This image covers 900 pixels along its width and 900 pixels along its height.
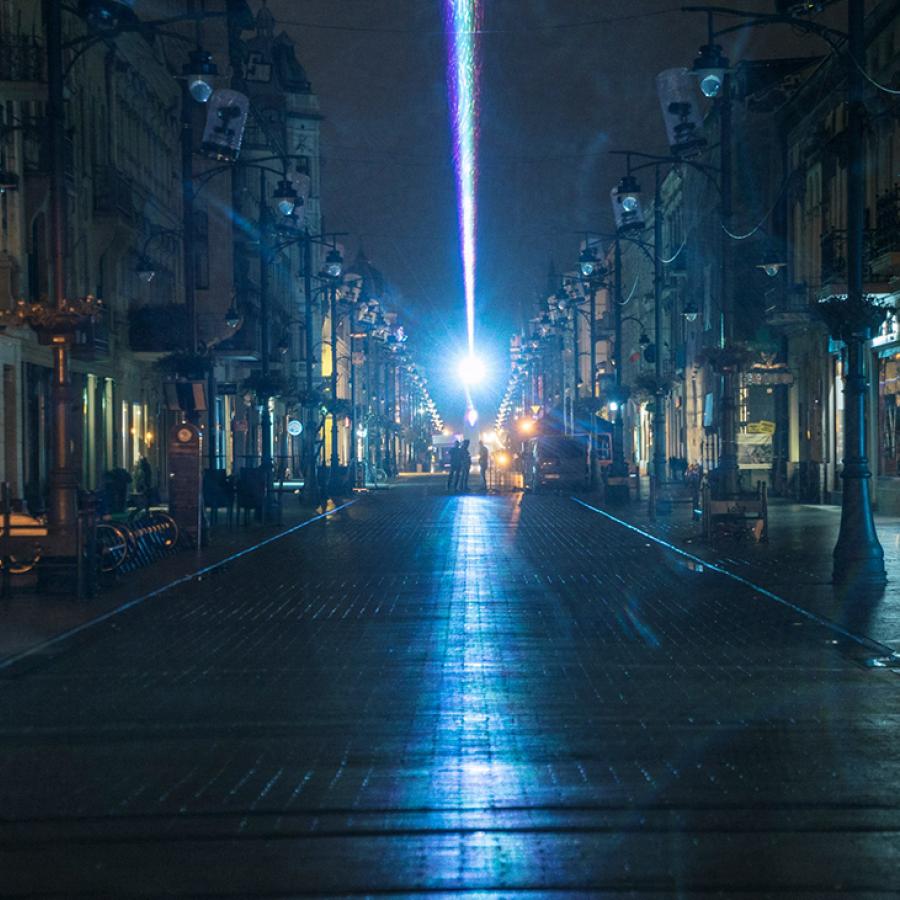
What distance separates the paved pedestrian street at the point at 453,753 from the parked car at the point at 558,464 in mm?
38713

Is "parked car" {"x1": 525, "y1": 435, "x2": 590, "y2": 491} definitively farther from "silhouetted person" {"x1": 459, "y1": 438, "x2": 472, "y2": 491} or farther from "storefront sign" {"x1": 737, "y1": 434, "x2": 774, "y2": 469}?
"storefront sign" {"x1": 737, "y1": 434, "x2": 774, "y2": 469}

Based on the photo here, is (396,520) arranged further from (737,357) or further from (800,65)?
(800,65)

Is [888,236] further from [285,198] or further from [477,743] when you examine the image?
[477,743]

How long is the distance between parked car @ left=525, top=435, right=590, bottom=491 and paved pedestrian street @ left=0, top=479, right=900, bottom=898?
3871cm

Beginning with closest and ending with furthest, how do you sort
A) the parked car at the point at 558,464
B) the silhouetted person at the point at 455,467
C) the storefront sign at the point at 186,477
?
the storefront sign at the point at 186,477
the parked car at the point at 558,464
the silhouetted person at the point at 455,467

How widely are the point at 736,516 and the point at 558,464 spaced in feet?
97.7

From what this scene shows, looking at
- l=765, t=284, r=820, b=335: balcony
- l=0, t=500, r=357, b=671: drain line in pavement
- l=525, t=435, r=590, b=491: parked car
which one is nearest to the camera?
l=0, t=500, r=357, b=671: drain line in pavement

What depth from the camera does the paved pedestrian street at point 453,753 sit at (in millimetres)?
6066

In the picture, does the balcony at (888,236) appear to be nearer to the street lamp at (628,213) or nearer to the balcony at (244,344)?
the street lamp at (628,213)

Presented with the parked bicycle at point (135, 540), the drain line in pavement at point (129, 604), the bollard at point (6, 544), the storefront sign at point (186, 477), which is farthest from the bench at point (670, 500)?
the bollard at point (6, 544)

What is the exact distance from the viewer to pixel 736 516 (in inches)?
993

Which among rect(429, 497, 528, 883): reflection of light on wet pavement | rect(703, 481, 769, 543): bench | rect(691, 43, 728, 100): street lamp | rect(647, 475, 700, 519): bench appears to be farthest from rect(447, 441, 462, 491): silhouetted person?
rect(429, 497, 528, 883): reflection of light on wet pavement

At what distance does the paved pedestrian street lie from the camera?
607 centimetres

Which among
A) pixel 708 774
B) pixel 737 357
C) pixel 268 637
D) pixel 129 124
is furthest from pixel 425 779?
pixel 129 124
